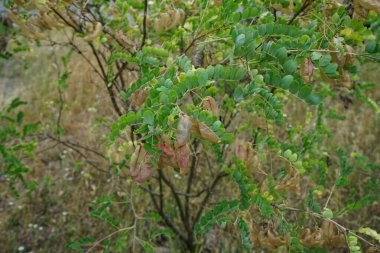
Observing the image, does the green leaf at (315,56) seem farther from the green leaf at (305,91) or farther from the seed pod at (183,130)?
the seed pod at (183,130)

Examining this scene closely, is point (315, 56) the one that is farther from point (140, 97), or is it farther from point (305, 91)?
point (140, 97)

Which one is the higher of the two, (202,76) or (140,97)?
(202,76)

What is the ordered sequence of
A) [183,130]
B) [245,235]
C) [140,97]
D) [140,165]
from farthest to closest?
[245,235] < [140,97] < [140,165] < [183,130]

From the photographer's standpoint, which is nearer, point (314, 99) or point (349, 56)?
point (314, 99)

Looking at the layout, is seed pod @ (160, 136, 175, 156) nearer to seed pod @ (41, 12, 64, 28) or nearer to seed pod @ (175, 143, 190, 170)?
seed pod @ (175, 143, 190, 170)

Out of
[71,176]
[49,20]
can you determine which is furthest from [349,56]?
[71,176]

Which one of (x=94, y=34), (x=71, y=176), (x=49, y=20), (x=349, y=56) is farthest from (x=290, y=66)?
(x=71, y=176)

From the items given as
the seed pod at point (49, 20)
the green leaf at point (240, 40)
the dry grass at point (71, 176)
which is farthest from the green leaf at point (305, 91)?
the dry grass at point (71, 176)

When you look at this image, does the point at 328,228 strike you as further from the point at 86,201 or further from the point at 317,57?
the point at 86,201

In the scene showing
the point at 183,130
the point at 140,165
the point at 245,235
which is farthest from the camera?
the point at 245,235

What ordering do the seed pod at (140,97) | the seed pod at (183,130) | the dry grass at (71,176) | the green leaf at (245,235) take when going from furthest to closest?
the dry grass at (71,176), the green leaf at (245,235), the seed pod at (140,97), the seed pod at (183,130)

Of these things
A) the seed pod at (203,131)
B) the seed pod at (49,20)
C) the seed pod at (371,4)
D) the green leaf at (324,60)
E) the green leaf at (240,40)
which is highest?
the seed pod at (371,4)

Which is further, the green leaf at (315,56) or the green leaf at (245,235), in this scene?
the green leaf at (245,235)

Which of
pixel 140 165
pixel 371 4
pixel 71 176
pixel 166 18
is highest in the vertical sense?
pixel 371 4
